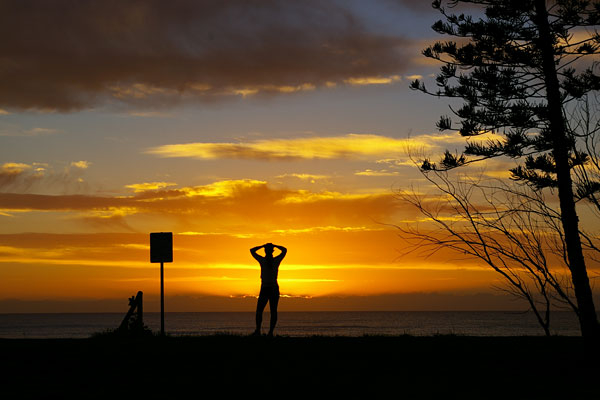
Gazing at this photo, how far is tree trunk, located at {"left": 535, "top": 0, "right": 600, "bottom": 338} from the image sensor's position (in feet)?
40.6

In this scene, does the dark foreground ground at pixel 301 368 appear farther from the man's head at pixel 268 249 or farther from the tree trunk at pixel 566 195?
the man's head at pixel 268 249

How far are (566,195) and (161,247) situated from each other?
9938 millimetres

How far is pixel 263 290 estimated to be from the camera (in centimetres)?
1544

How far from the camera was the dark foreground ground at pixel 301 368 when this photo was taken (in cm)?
857

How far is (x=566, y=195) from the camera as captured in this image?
12672 mm

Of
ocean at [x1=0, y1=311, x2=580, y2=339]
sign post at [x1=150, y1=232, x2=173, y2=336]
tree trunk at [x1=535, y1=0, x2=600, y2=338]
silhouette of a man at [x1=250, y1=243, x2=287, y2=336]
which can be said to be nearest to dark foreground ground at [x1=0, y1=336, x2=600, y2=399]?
tree trunk at [x1=535, y1=0, x2=600, y2=338]

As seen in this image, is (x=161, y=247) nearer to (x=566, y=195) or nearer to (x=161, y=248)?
(x=161, y=248)

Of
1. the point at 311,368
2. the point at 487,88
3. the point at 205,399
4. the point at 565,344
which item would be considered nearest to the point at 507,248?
the point at 565,344

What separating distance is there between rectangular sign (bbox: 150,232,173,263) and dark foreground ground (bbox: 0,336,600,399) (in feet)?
8.90

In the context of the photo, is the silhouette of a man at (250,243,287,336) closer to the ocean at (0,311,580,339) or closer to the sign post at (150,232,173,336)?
the sign post at (150,232,173,336)

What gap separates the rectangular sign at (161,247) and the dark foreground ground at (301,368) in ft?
8.90

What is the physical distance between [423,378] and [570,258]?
15.7 feet

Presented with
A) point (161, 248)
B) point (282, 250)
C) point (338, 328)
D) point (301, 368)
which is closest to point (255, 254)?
point (282, 250)

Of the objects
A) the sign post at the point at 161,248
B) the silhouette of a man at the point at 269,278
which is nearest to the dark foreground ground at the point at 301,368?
the silhouette of a man at the point at 269,278
